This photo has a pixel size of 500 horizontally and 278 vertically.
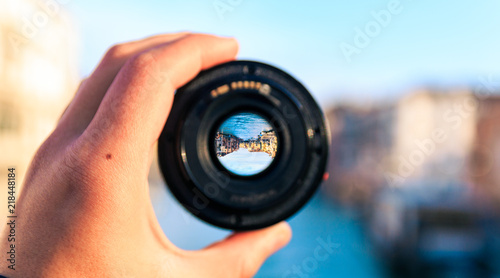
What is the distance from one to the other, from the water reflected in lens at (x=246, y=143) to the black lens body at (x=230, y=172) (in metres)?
0.02

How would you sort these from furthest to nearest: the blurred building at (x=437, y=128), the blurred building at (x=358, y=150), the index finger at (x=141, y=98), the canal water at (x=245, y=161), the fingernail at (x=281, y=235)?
the blurred building at (x=358, y=150), the blurred building at (x=437, y=128), the fingernail at (x=281, y=235), the canal water at (x=245, y=161), the index finger at (x=141, y=98)

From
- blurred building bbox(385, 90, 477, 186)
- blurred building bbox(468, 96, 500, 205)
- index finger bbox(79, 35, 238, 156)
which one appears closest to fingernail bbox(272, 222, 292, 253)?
index finger bbox(79, 35, 238, 156)

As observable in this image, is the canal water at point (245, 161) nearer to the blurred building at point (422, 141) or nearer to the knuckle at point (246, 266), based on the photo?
the knuckle at point (246, 266)

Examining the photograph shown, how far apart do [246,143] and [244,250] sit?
0.49 m

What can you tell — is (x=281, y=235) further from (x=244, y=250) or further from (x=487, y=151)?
(x=487, y=151)

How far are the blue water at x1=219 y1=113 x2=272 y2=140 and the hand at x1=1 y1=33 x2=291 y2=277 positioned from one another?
26 cm

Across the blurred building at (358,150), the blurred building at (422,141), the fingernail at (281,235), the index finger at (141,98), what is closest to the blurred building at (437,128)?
the blurred building at (422,141)

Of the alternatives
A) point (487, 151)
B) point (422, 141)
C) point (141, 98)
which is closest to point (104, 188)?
point (141, 98)

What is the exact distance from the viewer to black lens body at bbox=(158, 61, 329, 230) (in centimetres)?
161

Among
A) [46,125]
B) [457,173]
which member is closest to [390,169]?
[457,173]

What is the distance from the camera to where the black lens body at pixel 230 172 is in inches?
63.2

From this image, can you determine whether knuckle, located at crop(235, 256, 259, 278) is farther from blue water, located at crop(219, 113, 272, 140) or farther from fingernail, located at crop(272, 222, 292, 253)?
blue water, located at crop(219, 113, 272, 140)

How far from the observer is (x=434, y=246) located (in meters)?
32.8

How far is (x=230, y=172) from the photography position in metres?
1.61
